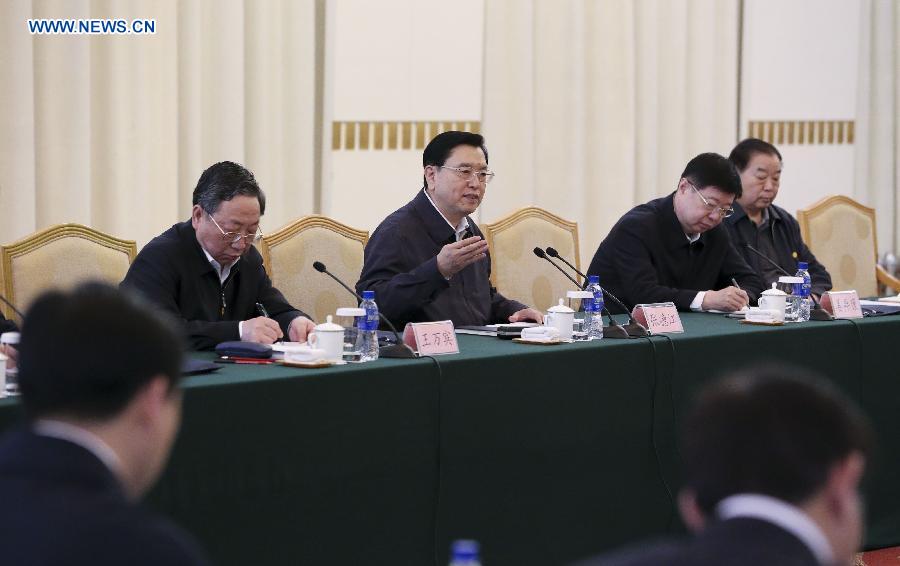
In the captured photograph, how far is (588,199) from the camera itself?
6.41 meters

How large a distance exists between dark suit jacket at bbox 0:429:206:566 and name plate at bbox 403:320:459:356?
73.8 inches

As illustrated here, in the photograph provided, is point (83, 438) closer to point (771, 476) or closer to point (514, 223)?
point (771, 476)

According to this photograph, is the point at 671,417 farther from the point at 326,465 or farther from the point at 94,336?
the point at 94,336

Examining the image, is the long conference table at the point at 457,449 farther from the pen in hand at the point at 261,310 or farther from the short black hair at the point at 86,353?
the short black hair at the point at 86,353

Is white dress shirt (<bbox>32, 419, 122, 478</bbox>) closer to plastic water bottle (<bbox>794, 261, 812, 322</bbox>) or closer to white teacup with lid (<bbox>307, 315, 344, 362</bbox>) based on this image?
white teacup with lid (<bbox>307, 315, 344, 362</bbox>)

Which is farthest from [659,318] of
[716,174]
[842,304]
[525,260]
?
[525,260]

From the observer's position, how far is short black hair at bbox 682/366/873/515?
1.03 metres

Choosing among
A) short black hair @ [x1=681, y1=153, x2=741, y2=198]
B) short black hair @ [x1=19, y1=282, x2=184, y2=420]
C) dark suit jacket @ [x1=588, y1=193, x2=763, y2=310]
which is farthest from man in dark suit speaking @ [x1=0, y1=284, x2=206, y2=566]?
short black hair @ [x1=681, y1=153, x2=741, y2=198]

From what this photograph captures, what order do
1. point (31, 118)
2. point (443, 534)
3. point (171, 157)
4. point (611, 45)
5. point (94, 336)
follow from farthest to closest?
point (611, 45) < point (171, 157) < point (31, 118) < point (443, 534) < point (94, 336)

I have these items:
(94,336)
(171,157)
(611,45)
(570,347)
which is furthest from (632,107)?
(94,336)

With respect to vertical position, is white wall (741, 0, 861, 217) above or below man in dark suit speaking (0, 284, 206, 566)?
above

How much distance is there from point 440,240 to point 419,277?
0.89 feet

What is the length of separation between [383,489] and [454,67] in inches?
132

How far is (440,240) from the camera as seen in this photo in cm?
385
